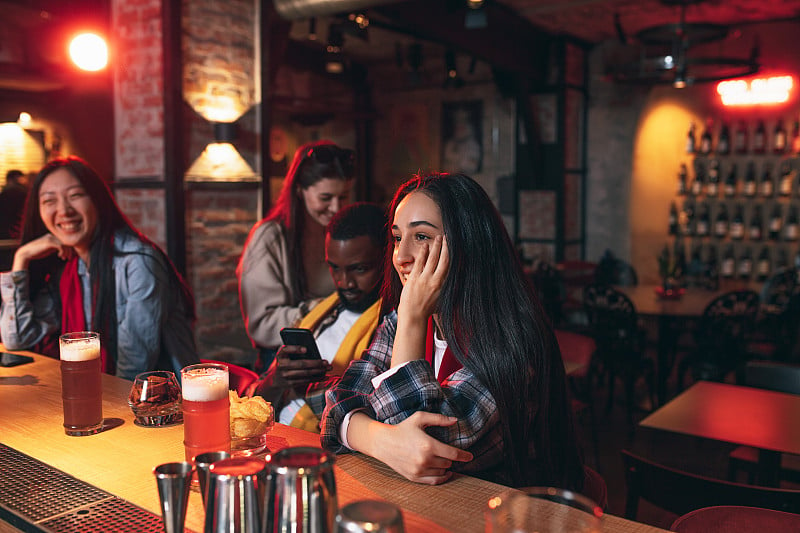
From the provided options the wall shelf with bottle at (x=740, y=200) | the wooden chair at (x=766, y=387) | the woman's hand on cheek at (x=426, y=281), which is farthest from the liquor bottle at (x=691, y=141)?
the woman's hand on cheek at (x=426, y=281)

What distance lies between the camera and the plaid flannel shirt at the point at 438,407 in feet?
4.59

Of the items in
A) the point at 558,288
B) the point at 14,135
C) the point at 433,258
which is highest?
the point at 14,135

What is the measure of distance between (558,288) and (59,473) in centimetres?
504

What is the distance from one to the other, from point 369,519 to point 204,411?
66 cm

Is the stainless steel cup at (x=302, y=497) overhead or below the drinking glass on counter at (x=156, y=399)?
overhead

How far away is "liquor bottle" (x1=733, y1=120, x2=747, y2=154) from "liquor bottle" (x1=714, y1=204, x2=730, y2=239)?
2.02 ft

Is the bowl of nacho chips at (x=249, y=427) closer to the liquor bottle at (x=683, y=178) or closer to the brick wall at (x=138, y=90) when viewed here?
the brick wall at (x=138, y=90)

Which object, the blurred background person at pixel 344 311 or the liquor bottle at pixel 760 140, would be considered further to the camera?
the liquor bottle at pixel 760 140

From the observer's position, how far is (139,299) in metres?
2.65

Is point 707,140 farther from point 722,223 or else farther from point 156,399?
point 156,399

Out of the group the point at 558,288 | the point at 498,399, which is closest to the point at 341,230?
the point at 498,399

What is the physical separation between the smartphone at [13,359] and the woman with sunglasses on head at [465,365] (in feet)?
4.70

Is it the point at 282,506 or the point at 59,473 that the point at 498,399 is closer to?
the point at 282,506

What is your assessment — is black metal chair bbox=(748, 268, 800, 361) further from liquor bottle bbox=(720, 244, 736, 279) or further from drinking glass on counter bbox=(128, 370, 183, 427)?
drinking glass on counter bbox=(128, 370, 183, 427)
